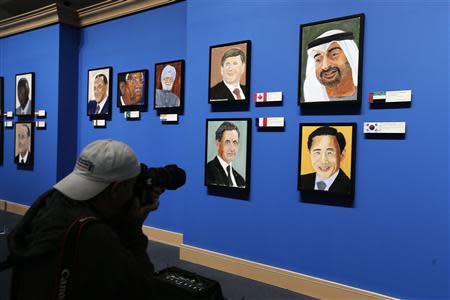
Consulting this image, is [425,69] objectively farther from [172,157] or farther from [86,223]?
[172,157]

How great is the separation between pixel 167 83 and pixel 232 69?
1.34 metres

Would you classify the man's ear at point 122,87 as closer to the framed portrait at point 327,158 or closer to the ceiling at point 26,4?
the ceiling at point 26,4

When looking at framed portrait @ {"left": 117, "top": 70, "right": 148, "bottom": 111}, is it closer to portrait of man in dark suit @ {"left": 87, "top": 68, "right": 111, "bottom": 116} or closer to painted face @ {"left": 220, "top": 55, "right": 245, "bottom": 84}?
portrait of man in dark suit @ {"left": 87, "top": 68, "right": 111, "bottom": 116}

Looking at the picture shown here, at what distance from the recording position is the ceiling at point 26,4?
7.01 meters

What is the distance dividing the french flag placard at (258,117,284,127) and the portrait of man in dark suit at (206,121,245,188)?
0.92ft

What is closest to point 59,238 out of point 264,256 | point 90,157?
point 90,157

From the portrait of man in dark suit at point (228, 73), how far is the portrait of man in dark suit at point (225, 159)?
0.31 metres

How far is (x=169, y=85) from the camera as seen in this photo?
17.2 feet

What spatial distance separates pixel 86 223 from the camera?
1.16m

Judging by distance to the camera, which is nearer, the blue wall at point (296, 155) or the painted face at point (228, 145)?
the blue wall at point (296, 155)

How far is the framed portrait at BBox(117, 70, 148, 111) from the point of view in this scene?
5582 mm

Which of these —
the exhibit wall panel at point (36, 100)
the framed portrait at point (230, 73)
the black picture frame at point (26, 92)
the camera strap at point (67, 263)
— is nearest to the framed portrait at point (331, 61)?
the framed portrait at point (230, 73)

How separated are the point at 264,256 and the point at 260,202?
537 mm

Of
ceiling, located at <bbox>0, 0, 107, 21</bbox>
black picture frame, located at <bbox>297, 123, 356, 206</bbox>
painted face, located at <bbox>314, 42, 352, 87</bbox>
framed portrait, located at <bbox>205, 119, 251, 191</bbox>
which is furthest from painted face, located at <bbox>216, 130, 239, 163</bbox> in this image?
ceiling, located at <bbox>0, 0, 107, 21</bbox>
